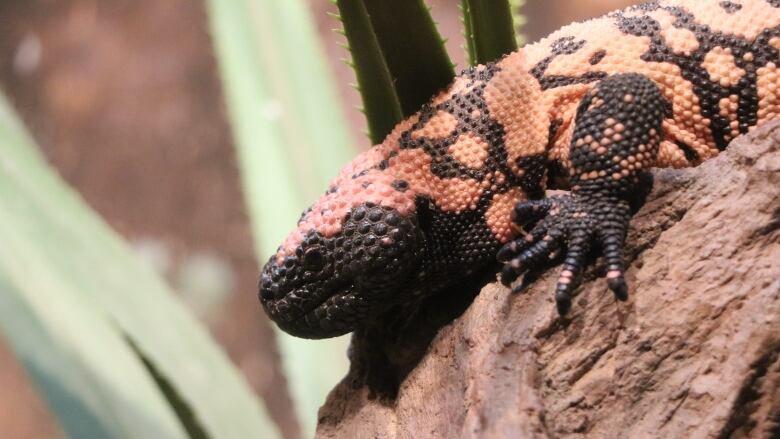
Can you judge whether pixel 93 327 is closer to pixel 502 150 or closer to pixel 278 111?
pixel 278 111

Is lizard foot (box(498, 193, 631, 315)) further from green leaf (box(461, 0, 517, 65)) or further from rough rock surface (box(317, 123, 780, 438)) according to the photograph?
green leaf (box(461, 0, 517, 65))

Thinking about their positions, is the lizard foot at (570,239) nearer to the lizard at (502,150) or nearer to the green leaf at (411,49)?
the lizard at (502,150)

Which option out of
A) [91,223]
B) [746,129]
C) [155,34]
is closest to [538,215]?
[746,129]

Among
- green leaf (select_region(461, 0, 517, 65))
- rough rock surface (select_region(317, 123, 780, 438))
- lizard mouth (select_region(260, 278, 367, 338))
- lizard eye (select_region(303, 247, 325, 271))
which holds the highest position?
green leaf (select_region(461, 0, 517, 65))

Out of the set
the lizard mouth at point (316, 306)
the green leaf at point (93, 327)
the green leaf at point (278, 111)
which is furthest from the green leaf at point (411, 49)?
the green leaf at point (93, 327)

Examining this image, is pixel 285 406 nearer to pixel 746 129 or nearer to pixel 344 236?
pixel 344 236

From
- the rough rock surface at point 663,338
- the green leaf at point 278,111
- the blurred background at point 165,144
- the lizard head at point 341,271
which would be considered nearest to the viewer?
the rough rock surface at point 663,338

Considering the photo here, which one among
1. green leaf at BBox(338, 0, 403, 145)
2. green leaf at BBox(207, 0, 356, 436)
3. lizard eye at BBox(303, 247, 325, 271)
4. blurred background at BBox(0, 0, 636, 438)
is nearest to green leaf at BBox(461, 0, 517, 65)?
green leaf at BBox(338, 0, 403, 145)
